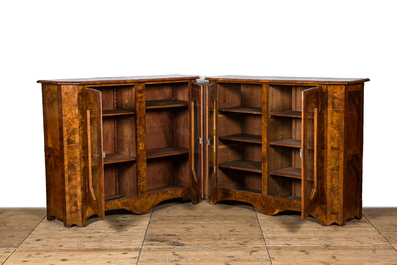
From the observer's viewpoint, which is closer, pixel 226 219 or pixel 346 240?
pixel 346 240

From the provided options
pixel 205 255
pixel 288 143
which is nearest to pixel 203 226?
pixel 205 255

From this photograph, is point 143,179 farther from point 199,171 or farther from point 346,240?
point 346,240

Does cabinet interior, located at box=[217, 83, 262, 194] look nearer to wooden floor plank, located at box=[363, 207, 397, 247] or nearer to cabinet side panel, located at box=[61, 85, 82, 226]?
wooden floor plank, located at box=[363, 207, 397, 247]

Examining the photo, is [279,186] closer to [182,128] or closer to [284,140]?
[284,140]

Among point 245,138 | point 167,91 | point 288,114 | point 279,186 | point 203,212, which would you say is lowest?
point 203,212

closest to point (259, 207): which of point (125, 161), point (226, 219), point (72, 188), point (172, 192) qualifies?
point (226, 219)

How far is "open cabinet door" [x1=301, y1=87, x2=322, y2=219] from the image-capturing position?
217 inches

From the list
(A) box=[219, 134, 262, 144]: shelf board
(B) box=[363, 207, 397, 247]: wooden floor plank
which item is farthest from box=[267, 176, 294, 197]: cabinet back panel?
(B) box=[363, 207, 397, 247]: wooden floor plank

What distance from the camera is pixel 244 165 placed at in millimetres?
6848

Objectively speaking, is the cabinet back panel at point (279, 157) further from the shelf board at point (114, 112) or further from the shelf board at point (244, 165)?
the shelf board at point (114, 112)

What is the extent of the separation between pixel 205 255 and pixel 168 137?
2313 millimetres

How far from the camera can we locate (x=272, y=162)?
256 inches

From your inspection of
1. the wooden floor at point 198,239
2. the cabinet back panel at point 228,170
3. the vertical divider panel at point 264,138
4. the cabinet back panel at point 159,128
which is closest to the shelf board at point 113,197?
the wooden floor at point 198,239

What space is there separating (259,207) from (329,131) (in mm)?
1333
